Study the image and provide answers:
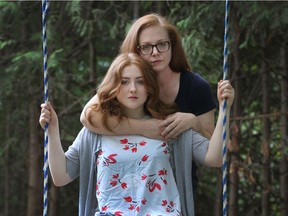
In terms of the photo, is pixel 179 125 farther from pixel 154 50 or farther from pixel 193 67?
pixel 193 67

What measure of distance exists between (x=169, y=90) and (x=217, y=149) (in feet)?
1.18

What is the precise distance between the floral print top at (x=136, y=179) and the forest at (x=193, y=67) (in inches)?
67.4

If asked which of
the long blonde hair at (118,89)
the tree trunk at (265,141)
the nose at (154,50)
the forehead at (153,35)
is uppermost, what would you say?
the forehead at (153,35)

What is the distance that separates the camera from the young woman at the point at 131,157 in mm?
2352

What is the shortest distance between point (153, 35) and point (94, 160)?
22.0 inches

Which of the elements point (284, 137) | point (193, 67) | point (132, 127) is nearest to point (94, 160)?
point (132, 127)

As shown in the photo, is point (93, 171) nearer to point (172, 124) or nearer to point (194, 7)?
point (172, 124)

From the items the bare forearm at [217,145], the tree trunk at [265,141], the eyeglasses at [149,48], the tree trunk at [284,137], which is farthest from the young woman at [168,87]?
the tree trunk at [265,141]

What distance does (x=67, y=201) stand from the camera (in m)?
6.11

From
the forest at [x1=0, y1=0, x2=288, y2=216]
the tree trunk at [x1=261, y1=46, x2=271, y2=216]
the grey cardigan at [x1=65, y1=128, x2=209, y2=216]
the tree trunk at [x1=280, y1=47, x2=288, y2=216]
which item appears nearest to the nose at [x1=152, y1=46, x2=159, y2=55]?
the grey cardigan at [x1=65, y1=128, x2=209, y2=216]

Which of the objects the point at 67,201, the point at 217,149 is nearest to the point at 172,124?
the point at 217,149

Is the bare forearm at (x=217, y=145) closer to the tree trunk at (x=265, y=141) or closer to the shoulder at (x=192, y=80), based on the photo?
the shoulder at (x=192, y=80)

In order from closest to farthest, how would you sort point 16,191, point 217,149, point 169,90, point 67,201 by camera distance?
point 217,149 → point 169,90 → point 67,201 → point 16,191

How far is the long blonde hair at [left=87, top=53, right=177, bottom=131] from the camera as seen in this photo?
242cm
